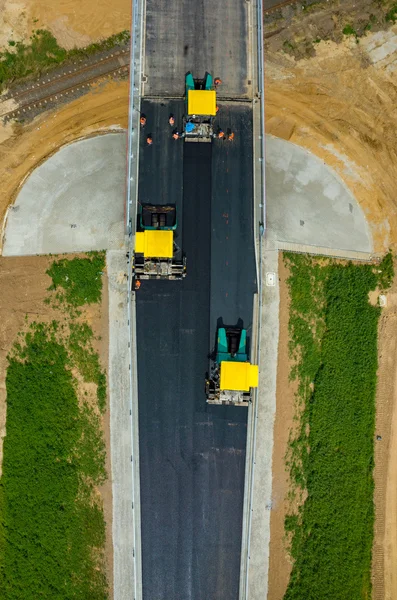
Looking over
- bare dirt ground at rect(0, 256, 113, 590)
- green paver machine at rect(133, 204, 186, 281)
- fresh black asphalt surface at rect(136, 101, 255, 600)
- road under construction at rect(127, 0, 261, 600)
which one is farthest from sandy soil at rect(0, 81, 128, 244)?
green paver machine at rect(133, 204, 186, 281)

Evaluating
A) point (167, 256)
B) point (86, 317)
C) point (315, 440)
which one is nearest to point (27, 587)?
point (86, 317)

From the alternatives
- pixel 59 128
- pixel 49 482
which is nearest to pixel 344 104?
pixel 59 128

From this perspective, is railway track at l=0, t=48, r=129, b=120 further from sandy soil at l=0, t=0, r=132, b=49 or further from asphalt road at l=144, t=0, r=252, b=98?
asphalt road at l=144, t=0, r=252, b=98

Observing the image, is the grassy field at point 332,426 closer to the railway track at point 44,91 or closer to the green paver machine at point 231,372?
the green paver machine at point 231,372

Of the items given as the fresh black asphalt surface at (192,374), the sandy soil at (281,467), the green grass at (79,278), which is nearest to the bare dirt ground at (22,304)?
the green grass at (79,278)

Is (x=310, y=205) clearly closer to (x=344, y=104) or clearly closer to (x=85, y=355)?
(x=344, y=104)

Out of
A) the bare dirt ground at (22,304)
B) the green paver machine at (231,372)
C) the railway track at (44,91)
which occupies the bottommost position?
the green paver machine at (231,372)

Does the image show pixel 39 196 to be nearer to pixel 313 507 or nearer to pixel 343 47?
pixel 343 47
